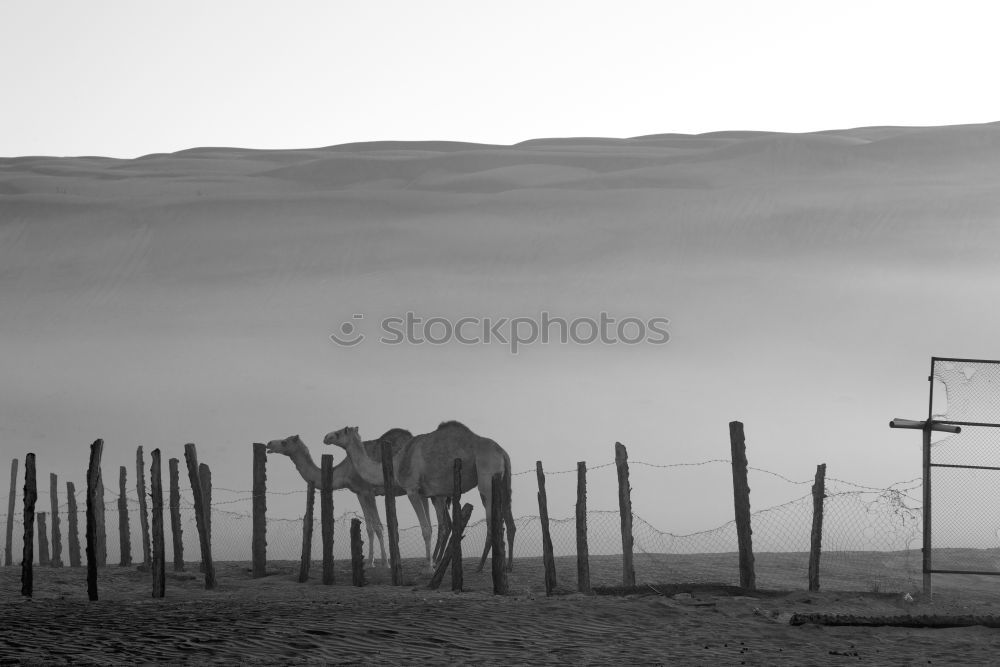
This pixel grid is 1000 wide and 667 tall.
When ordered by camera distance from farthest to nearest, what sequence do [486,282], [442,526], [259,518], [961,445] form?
[486,282] < [259,518] < [442,526] < [961,445]

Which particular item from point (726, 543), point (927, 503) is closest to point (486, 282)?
point (726, 543)

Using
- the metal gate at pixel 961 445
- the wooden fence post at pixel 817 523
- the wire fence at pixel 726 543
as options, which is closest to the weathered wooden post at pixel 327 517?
the wire fence at pixel 726 543

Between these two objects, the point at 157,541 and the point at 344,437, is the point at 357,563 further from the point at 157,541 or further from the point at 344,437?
the point at 344,437

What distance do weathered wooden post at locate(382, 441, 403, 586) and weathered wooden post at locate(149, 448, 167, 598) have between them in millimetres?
3335

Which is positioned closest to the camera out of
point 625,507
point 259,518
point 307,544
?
point 625,507

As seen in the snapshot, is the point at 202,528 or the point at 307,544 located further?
the point at 307,544

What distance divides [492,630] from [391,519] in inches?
311

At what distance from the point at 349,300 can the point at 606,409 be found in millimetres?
14263

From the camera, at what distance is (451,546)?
19219 mm

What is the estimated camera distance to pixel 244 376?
44.8 meters

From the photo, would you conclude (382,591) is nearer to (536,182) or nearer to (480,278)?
(480,278)

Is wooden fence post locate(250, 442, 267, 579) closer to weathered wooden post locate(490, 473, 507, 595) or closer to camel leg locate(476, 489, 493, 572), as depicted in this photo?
camel leg locate(476, 489, 493, 572)

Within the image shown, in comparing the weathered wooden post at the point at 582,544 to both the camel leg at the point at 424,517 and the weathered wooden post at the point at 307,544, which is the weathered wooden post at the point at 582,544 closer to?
the camel leg at the point at 424,517

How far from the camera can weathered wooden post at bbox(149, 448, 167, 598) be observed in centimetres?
1809
